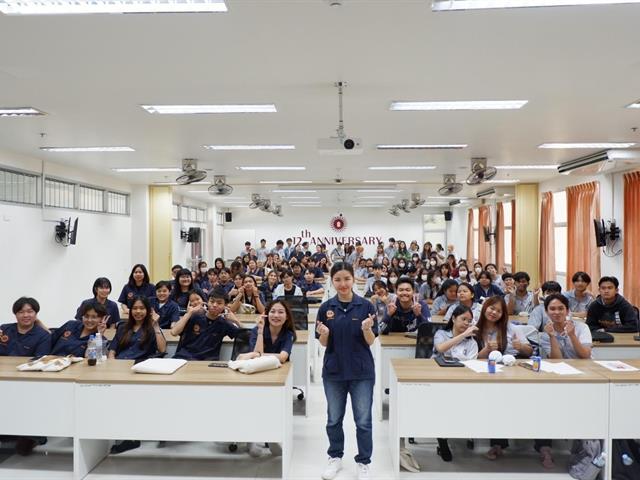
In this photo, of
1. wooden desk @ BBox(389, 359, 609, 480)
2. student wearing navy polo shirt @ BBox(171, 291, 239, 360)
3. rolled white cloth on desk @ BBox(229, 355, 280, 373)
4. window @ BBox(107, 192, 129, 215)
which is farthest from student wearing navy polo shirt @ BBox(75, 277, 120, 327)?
window @ BBox(107, 192, 129, 215)

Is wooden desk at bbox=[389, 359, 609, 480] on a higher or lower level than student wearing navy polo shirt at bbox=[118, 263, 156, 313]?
lower

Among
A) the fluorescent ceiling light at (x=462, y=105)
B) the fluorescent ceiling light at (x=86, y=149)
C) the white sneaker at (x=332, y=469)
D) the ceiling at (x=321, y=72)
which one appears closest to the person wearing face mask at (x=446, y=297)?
the ceiling at (x=321, y=72)

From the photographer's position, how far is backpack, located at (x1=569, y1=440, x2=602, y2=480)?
3.49 meters

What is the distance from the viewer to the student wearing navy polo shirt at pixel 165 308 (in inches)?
229

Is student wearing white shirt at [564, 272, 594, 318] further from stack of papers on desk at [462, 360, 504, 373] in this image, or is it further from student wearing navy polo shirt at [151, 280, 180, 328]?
student wearing navy polo shirt at [151, 280, 180, 328]

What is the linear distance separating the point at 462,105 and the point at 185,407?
12.4 feet

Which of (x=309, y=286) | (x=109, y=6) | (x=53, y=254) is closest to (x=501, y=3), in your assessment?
(x=109, y=6)

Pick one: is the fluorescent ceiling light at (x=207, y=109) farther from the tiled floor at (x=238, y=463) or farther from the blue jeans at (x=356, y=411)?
the tiled floor at (x=238, y=463)

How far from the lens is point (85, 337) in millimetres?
4371

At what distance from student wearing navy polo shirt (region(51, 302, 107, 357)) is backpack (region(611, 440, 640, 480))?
406cm

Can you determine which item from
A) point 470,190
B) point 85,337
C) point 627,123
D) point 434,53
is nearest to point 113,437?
point 85,337

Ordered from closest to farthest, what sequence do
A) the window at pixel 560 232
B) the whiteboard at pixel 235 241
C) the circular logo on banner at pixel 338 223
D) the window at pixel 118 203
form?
the window at pixel 560 232, the window at pixel 118 203, the whiteboard at pixel 235 241, the circular logo on banner at pixel 338 223

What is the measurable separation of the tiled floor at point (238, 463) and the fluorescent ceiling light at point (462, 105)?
3132 mm

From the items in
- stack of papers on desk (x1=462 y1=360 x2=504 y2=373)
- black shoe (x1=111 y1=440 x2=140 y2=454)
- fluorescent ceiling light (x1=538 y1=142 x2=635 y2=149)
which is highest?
fluorescent ceiling light (x1=538 y1=142 x2=635 y2=149)
